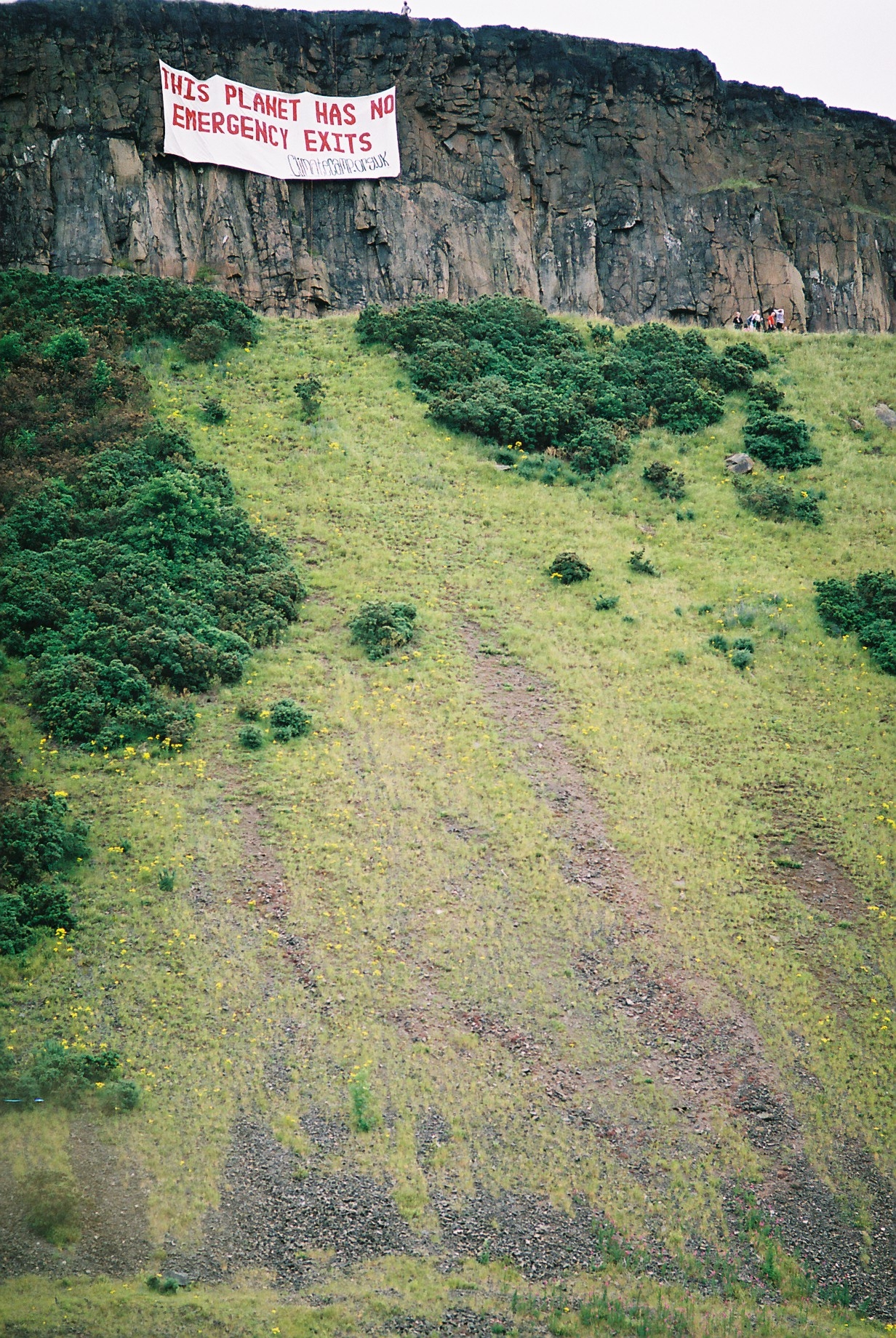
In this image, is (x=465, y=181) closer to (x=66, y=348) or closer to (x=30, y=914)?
(x=66, y=348)

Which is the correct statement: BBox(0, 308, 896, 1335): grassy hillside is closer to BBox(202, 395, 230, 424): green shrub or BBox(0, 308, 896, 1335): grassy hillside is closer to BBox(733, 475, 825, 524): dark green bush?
BBox(733, 475, 825, 524): dark green bush

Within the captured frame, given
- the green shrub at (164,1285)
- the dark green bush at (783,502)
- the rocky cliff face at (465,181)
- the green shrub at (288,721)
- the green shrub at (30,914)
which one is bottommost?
the green shrub at (164,1285)

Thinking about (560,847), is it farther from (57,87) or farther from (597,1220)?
(57,87)

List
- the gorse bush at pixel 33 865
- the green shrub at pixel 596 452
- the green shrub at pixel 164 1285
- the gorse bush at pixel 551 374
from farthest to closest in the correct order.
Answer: the gorse bush at pixel 551 374
the green shrub at pixel 596 452
the gorse bush at pixel 33 865
the green shrub at pixel 164 1285

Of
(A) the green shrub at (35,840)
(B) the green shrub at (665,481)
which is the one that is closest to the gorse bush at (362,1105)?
Result: (A) the green shrub at (35,840)

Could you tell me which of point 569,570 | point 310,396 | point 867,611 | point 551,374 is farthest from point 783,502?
point 310,396

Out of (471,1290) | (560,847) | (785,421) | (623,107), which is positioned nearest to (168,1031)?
(471,1290)

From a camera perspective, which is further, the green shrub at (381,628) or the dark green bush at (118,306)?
the dark green bush at (118,306)

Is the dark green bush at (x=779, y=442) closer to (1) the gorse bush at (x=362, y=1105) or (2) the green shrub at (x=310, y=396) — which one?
(2) the green shrub at (x=310, y=396)
